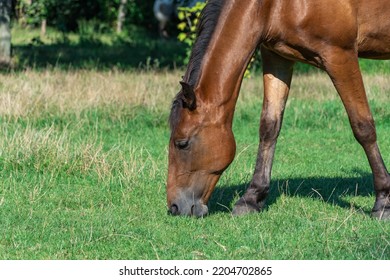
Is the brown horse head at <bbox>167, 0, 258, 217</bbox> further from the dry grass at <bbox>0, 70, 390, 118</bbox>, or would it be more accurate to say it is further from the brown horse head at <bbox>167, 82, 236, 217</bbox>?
the dry grass at <bbox>0, 70, 390, 118</bbox>

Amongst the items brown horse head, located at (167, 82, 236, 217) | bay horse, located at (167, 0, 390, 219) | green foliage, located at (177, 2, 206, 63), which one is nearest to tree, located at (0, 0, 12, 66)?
green foliage, located at (177, 2, 206, 63)

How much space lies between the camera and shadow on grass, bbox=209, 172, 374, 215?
710 cm

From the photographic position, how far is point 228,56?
6289 mm

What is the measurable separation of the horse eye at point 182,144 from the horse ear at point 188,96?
0.82 feet

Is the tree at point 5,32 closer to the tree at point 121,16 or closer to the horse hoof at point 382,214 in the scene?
the tree at point 121,16

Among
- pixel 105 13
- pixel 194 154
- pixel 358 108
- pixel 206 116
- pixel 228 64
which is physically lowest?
pixel 105 13

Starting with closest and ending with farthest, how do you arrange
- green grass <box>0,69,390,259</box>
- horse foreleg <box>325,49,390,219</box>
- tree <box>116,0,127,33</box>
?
1. green grass <box>0,69,390,259</box>
2. horse foreleg <box>325,49,390,219</box>
3. tree <box>116,0,127,33</box>

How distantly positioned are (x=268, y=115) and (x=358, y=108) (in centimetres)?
85

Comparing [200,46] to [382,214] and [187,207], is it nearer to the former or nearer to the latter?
[187,207]

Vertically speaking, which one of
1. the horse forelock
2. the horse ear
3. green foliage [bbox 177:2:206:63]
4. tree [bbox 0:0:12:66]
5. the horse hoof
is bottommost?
tree [bbox 0:0:12:66]

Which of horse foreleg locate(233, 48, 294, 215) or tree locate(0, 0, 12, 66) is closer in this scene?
horse foreleg locate(233, 48, 294, 215)

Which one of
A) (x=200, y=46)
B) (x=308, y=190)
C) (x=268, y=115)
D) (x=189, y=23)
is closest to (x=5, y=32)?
(x=189, y=23)

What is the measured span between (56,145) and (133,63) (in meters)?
Result: 10.8

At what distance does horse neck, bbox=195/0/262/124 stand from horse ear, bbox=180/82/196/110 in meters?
0.08
